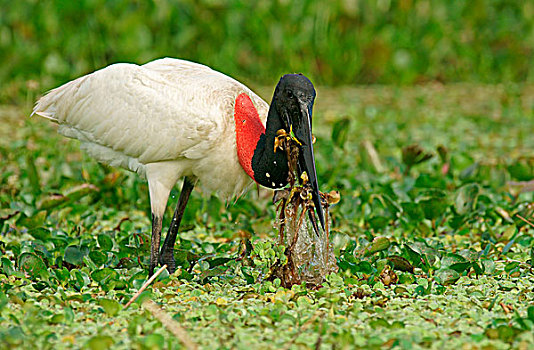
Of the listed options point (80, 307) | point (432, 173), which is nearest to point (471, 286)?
point (80, 307)

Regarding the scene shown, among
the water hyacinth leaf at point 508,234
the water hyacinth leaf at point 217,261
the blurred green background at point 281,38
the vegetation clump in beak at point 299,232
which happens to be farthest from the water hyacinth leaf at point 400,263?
the blurred green background at point 281,38

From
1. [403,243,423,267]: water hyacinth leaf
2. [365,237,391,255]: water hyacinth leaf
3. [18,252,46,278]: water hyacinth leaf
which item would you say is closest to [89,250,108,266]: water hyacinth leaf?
[18,252,46,278]: water hyacinth leaf

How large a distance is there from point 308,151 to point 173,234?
1.10 meters

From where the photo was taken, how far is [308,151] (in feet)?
11.3

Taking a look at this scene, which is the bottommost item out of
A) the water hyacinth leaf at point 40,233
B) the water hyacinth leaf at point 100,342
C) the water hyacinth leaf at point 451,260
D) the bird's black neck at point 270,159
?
the water hyacinth leaf at point 40,233

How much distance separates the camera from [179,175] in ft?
12.9

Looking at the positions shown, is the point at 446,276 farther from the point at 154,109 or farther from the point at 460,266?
the point at 154,109

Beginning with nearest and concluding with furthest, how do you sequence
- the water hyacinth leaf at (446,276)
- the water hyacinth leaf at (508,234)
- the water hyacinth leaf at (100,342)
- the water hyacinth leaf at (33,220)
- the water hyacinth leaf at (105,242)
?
the water hyacinth leaf at (100,342)
the water hyacinth leaf at (446,276)
the water hyacinth leaf at (105,242)
the water hyacinth leaf at (508,234)
the water hyacinth leaf at (33,220)

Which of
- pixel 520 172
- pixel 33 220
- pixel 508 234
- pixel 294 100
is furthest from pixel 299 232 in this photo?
pixel 520 172

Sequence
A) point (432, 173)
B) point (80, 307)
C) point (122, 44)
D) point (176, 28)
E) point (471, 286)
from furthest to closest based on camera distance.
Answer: point (176, 28)
point (122, 44)
point (432, 173)
point (471, 286)
point (80, 307)

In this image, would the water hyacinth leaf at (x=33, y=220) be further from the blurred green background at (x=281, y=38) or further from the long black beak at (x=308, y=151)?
the blurred green background at (x=281, y=38)

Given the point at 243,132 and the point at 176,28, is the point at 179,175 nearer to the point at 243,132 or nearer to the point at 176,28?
the point at 243,132

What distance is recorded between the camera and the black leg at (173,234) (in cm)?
410

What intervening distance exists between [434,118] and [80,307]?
211 inches
